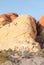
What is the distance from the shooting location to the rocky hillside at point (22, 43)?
19.3m

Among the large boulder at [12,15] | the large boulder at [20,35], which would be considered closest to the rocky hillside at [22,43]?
the large boulder at [20,35]

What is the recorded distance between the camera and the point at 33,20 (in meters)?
28.0

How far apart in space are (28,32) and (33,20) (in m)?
2.41

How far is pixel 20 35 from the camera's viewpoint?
25906 mm

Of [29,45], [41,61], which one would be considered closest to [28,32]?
[29,45]

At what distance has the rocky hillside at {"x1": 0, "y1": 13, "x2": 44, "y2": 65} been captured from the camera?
63.4 ft

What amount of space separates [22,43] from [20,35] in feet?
5.16

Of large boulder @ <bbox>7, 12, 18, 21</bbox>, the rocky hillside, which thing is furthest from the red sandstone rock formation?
large boulder @ <bbox>7, 12, 18, 21</bbox>

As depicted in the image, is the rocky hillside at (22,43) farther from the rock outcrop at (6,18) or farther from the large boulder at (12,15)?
the large boulder at (12,15)

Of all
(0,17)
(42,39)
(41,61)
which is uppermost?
(0,17)

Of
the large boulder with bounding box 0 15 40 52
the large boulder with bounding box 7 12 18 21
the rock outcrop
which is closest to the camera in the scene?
the large boulder with bounding box 0 15 40 52

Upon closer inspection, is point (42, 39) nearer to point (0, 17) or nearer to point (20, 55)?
point (0, 17)

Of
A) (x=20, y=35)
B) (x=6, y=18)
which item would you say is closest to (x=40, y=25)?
(x=6, y=18)

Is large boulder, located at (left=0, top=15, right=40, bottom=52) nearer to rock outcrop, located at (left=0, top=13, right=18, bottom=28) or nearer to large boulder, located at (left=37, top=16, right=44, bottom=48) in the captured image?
large boulder, located at (left=37, top=16, right=44, bottom=48)
